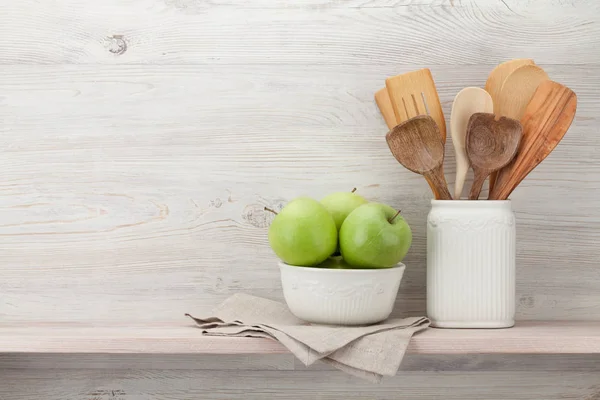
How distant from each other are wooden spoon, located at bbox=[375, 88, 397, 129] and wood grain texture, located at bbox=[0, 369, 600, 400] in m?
0.37

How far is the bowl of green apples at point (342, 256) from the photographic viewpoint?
84 centimetres

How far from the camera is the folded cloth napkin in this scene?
0.80 m

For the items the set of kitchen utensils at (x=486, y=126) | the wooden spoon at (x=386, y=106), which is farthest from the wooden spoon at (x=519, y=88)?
the wooden spoon at (x=386, y=106)

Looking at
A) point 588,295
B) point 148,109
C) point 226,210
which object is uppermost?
point 148,109

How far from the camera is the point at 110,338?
84 centimetres

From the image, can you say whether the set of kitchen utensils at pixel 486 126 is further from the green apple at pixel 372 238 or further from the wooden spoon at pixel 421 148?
the green apple at pixel 372 238

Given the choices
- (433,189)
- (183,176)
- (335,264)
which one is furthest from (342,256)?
(183,176)

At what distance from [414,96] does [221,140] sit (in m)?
0.28

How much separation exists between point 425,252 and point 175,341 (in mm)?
379

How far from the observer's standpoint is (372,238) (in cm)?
83

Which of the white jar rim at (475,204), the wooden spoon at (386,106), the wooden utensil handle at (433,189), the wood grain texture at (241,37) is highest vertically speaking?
Answer: the wood grain texture at (241,37)

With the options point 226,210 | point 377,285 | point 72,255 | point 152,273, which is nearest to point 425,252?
point 377,285

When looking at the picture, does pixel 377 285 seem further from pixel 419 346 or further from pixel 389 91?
pixel 389 91

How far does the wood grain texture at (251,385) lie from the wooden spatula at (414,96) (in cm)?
36
